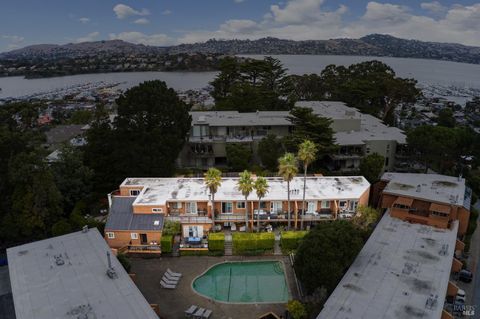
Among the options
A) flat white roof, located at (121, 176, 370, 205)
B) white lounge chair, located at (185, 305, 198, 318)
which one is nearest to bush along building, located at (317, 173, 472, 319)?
flat white roof, located at (121, 176, 370, 205)

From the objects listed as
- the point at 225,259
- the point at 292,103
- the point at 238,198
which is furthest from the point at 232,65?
the point at 225,259

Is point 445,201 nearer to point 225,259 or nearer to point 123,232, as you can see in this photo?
point 225,259

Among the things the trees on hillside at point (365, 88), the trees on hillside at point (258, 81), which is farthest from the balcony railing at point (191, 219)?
the trees on hillside at point (365, 88)

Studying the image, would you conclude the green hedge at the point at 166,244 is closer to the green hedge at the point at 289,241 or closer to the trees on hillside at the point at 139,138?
the green hedge at the point at 289,241

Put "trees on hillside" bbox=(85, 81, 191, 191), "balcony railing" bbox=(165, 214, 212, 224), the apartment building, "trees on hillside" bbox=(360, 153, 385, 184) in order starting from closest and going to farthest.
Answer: "balcony railing" bbox=(165, 214, 212, 224) → "trees on hillside" bbox=(85, 81, 191, 191) → "trees on hillside" bbox=(360, 153, 385, 184) → the apartment building

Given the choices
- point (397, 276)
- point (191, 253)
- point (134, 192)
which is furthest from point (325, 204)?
point (134, 192)

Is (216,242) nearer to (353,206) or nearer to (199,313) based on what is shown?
(199,313)

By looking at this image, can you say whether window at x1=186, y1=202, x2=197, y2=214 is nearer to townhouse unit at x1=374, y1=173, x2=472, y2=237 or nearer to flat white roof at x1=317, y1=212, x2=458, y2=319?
flat white roof at x1=317, y1=212, x2=458, y2=319
